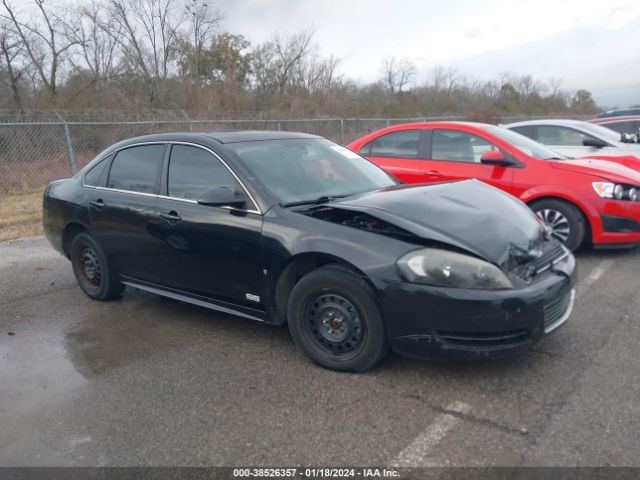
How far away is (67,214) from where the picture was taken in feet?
17.5

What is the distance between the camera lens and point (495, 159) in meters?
6.37

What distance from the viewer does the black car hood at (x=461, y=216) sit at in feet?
10.9

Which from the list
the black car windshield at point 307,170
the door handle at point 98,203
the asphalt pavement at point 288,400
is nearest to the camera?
the asphalt pavement at point 288,400

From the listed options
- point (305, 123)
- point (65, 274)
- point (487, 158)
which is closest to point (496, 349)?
point (487, 158)

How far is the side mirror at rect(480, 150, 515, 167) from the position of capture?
636 cm

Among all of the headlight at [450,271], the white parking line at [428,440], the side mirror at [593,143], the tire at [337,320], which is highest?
the side mirror at [593,143]

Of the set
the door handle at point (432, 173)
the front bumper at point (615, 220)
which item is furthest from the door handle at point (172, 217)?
the front bumper at point (615, 220)

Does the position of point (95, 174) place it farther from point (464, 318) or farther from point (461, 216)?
point (464, 318)

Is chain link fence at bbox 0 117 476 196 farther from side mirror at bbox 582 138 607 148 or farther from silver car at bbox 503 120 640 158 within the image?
side mirror at bbox 582 138 607 148

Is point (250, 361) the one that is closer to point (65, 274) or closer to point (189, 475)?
point (189, 475)

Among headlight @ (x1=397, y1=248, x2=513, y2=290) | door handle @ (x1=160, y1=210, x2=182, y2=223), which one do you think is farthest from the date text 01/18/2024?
door handle @ (x1=160, y1=210, x2=182, y2=223)

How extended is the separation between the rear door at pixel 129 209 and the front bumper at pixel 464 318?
2233 millimetres

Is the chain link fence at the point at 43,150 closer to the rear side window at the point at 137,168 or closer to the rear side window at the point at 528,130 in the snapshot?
the rear side window at the point at 528,130

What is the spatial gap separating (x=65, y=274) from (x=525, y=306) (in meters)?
5.18
